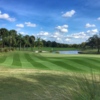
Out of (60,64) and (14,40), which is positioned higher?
(14,40)

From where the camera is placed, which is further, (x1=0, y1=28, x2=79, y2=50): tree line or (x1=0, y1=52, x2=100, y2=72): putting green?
(x1=0, y1=28, x2=79, y2=50): tree line

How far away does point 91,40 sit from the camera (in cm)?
10881

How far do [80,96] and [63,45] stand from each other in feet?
513

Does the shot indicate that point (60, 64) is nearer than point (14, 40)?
Yes

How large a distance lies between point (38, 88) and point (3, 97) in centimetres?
160

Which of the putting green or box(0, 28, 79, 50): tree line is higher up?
box(0, 28, 79, 50): tree line

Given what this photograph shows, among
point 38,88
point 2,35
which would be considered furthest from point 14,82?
point 2,35

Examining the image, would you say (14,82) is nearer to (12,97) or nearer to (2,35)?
(12,97)

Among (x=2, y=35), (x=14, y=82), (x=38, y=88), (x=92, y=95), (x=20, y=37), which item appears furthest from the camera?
(x=20, y=37)

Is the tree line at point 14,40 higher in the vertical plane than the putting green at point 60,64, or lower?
higher

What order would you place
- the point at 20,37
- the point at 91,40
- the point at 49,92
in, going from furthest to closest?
the point at 91,40, the point at 20,37, the point at 49,92

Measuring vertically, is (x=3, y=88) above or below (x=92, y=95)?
below

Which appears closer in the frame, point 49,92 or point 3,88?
point 49,92

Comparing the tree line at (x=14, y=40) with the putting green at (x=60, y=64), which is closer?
the putting green at (x=60, y=64)
